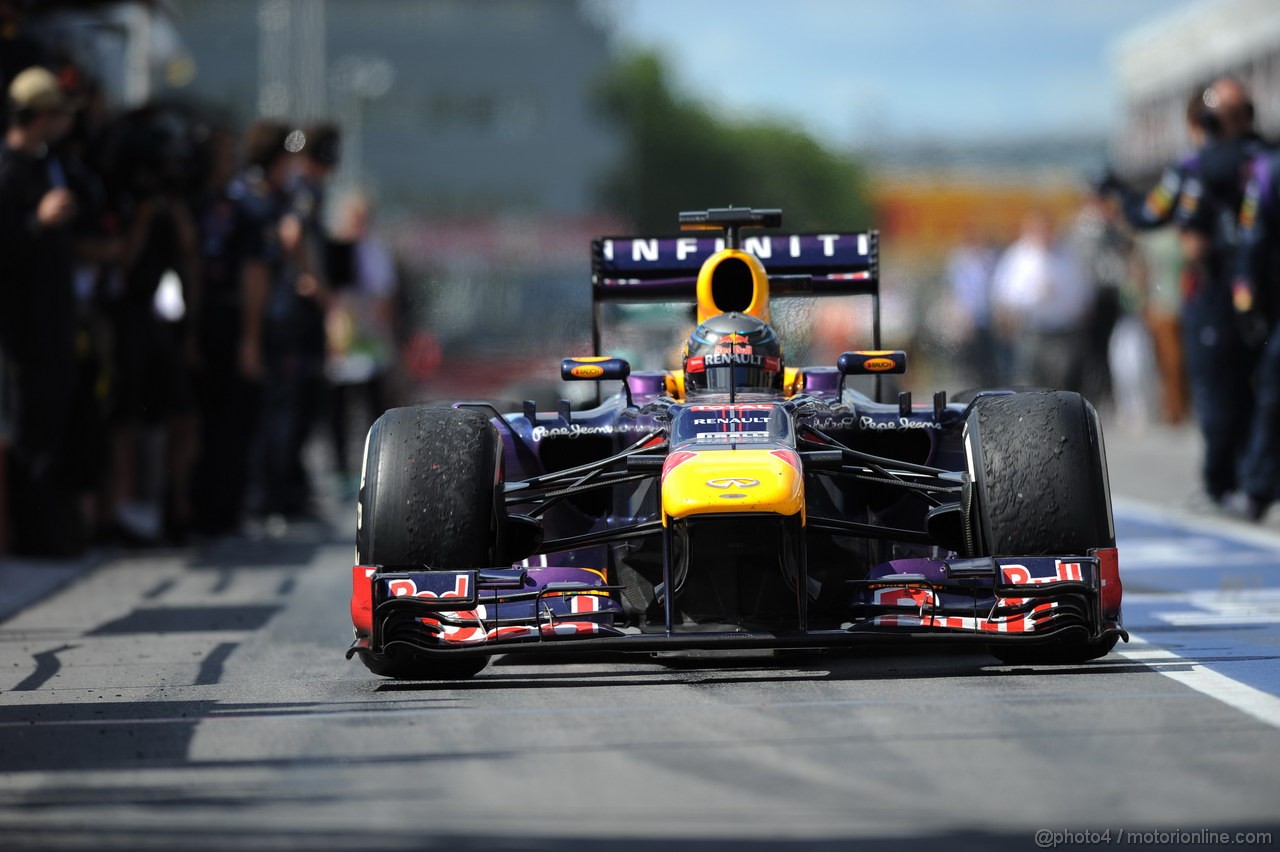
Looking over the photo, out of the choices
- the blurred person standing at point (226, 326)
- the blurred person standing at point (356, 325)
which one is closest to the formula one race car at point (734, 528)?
the blurred person standing at point (226, 326)

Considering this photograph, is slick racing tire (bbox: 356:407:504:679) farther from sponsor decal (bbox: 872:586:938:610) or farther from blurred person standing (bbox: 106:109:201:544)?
blurred person standing (bbox: 106:109:201:544)

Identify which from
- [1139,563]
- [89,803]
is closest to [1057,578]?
[89,803]

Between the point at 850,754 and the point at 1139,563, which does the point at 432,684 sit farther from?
the point at 1139,563

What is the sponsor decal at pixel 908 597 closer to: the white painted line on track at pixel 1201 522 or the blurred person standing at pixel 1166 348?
the white painted line on track at pixel 1201 522

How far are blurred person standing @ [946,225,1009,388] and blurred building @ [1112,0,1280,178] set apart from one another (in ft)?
31.6

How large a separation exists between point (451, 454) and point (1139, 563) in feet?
15.7

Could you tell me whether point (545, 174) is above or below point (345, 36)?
below

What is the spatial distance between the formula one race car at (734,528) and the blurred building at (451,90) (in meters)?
61.5

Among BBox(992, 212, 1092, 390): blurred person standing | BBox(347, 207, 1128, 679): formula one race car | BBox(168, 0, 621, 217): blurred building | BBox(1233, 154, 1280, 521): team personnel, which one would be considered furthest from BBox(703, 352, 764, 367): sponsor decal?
BBox(168, 0, 621, 217): blurred building

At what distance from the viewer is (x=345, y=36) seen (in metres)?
74.0

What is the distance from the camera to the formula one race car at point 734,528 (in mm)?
7152

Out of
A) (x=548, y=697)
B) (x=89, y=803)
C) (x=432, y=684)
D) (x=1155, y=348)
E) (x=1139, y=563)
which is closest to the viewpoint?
(x=89, y=803)

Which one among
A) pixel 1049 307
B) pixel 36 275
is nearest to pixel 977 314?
pixel 1049 307

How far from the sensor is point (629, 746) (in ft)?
19.4
